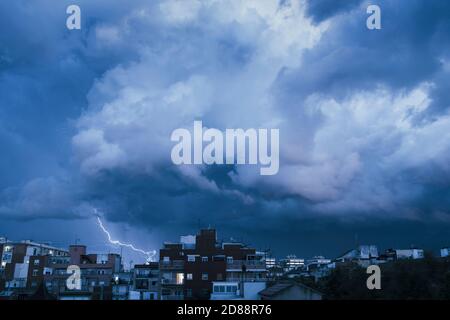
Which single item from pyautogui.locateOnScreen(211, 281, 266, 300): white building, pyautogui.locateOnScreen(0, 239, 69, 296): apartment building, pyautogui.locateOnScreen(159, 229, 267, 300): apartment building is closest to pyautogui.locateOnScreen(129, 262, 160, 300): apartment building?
pyautogui.locateOnScreen(159, 229, 267, 300): apartment building

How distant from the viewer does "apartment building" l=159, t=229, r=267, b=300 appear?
124ft

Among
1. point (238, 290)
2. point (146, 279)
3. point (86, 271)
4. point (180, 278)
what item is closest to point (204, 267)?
point (180, 278)

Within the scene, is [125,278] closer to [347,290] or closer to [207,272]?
[207,272]

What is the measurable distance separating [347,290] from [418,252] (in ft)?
109

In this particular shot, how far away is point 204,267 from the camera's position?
1513 inches

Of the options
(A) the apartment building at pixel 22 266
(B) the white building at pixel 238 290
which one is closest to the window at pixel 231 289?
(B) the white building at pixel 238 290

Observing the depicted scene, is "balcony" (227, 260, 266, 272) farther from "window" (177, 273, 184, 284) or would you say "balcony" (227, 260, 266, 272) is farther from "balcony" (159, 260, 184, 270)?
"balcony" (159, 260, 184, 270)

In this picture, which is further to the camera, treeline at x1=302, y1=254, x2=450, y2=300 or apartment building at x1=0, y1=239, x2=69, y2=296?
apartment building at x1=0, y1=239, x2=69, y2=296

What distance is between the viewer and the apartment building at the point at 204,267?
37875mm

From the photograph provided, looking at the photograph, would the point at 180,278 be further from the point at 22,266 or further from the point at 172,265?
the point at 22,266

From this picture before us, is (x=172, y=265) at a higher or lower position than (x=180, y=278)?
higher
